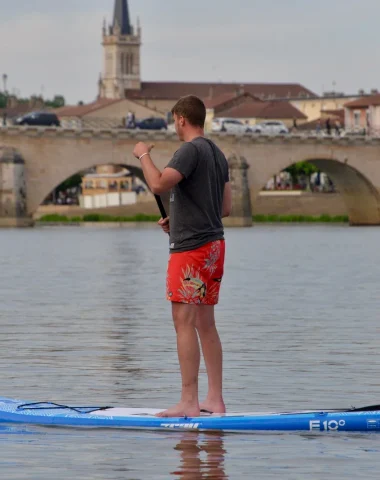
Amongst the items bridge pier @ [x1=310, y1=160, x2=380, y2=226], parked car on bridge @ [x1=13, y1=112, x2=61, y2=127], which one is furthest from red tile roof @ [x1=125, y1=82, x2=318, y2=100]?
parked car on bridge @ [x1=13, y1=112, x2=61, y2=127]

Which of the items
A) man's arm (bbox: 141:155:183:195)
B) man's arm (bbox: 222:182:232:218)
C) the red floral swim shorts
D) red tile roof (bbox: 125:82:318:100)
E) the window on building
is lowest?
the red floral swim shorts

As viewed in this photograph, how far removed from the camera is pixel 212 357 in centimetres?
1071

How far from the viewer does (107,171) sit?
539 ft

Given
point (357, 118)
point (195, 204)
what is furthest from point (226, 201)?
point (357, 118)

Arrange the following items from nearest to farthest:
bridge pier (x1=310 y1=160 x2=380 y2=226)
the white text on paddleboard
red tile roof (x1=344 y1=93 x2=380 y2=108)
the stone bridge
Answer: the white text on paddleboard → the stone bridge → bridge pier (x1=310 y1=160 x2=380 y2=226) → red tile roof (x1=344 y1=93 x2=380 y2=108)

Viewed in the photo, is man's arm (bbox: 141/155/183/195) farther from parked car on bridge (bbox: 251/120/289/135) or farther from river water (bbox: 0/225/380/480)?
parked car on bridge (bbox: 251/120/289/135)

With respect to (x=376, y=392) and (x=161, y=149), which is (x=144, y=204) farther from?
(x=376, y=392)

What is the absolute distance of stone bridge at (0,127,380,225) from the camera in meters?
89.6

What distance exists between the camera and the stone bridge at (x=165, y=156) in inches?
3526

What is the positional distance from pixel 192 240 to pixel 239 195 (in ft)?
271

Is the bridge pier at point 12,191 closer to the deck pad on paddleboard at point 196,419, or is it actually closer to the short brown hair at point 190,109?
the deck pad on paddleboard at point 196,419

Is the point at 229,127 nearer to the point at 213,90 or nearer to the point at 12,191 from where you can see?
the point at 12,191

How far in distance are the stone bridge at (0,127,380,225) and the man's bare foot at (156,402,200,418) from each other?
77.6 meters

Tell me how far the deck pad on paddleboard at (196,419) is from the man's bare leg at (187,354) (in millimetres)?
97
